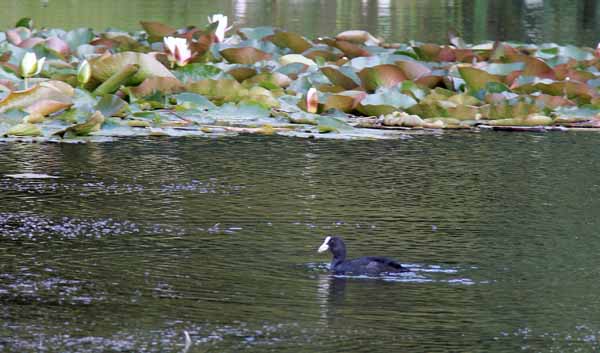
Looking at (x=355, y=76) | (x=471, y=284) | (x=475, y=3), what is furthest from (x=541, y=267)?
(x=475, y=3)

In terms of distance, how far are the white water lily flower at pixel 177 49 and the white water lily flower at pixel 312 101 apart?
Result: 5.64 feet

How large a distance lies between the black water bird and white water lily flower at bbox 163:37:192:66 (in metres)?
6.09

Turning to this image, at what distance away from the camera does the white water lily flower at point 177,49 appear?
1229cm

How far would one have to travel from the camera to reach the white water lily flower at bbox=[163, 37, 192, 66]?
12.3 metres

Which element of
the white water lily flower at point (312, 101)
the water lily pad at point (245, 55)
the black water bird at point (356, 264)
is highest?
the water lily pad at point (245, 55)

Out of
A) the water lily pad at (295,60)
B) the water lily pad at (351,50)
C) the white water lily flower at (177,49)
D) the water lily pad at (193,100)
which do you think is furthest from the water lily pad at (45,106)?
the water lily pad at (351,50)

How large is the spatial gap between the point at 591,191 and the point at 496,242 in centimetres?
177

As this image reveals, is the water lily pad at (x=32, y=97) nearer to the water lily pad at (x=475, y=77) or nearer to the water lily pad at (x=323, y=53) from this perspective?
the water lily pad at (x=323, y=53)

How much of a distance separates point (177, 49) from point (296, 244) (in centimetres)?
563

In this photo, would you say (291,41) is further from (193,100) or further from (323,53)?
(193,100)

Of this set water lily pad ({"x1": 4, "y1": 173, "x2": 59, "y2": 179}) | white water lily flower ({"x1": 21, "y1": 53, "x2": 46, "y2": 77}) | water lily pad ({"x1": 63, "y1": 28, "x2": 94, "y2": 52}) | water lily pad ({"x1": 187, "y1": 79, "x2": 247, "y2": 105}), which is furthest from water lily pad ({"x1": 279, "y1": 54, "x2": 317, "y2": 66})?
water lily pad ({"x1": 4, "y1": 173, "x2": 59, "y2": 179})

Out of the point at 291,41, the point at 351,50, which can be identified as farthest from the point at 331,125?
the point at 291,41

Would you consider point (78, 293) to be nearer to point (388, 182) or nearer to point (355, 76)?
point (388, 182)

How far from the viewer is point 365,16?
2539 centimetres
